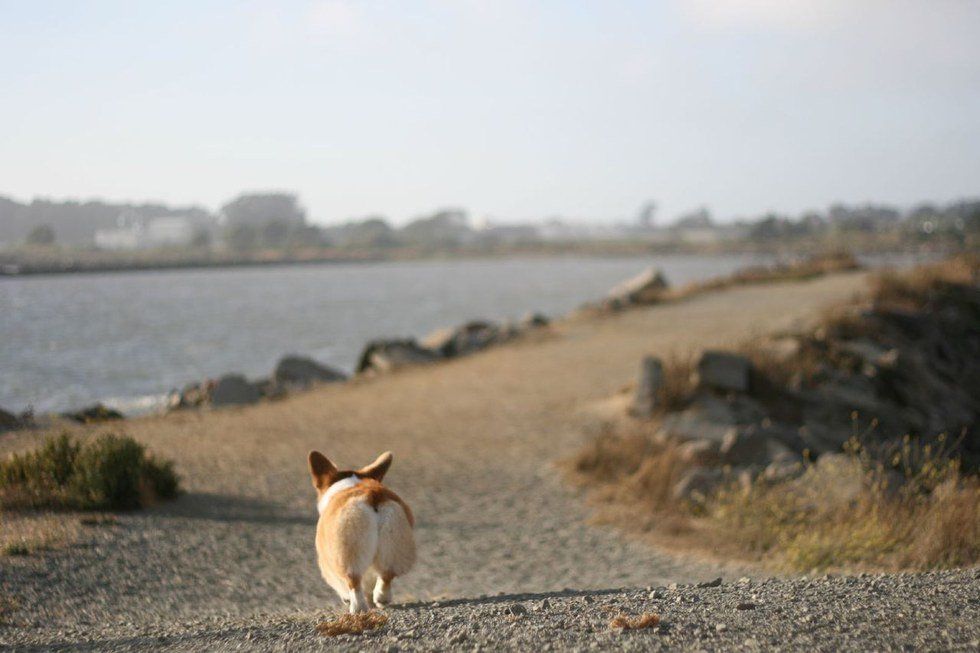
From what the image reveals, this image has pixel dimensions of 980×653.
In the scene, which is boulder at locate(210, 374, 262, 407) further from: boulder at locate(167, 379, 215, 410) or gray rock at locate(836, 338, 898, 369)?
gray rock at locate(836, 338, 898, 369)

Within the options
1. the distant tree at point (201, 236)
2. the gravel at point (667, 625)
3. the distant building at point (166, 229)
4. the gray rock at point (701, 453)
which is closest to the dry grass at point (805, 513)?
the gray rock at point (701, 453)

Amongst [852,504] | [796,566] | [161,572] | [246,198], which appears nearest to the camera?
[161,572]

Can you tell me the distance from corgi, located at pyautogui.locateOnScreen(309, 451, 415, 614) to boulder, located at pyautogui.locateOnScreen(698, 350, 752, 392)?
8.25m

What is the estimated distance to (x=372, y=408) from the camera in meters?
14.3

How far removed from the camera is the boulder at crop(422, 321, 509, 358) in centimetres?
2114

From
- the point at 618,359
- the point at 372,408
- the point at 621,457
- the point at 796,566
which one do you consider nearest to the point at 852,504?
the point at 796,566

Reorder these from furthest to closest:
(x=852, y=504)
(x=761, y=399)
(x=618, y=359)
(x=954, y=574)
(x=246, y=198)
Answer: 1. (x=246, y=198)
2. (x=618, y=359)
3. (x=761, y=399)
4. (x=852, y=504)
5. (x=954, y=574)

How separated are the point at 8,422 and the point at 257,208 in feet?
40.0

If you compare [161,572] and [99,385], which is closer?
[161,572]

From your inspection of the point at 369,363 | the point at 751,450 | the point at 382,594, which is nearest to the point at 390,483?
the point at 751,450

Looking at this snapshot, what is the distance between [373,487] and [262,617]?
1.03 meters

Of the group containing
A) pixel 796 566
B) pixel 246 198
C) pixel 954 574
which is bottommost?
pixel 796 566

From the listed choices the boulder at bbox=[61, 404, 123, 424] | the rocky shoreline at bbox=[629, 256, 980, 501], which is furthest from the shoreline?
the rocky shoreline at bbox=[629, 256, 980, 501]

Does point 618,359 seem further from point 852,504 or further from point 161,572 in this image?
point 161,572
